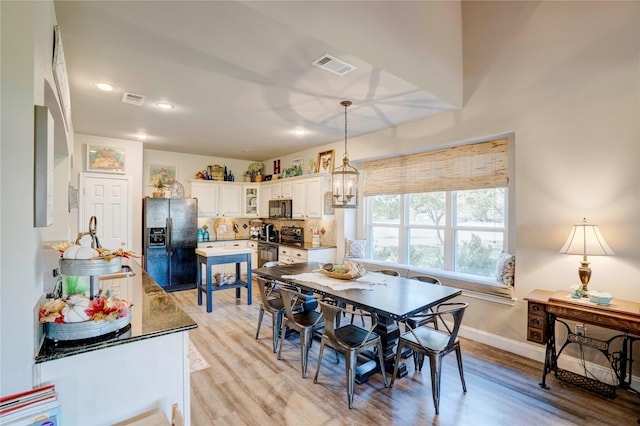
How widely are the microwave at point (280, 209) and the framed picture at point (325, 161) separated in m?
0.99

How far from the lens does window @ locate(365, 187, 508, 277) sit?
377cm

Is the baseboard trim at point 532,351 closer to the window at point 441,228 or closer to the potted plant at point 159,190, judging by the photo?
the window at point 441,228

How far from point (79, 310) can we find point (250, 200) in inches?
225

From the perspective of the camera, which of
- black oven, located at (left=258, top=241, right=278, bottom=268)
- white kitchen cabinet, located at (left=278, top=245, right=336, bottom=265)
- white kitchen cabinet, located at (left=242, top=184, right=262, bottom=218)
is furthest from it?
white kitchen cabinet, located at (left=242, top=184, right=262, bottom=218)

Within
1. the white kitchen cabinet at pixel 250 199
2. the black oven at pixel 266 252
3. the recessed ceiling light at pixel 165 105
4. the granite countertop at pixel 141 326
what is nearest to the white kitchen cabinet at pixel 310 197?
the black oven at pixel 266 252

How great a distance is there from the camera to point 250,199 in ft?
23.1

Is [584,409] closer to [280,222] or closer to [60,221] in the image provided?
[60,221]

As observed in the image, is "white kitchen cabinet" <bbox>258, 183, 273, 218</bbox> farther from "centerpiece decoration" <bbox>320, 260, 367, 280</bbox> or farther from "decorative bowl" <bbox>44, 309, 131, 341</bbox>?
"decorative bowl" <bbox>44, 309, 131, 341</bbox>

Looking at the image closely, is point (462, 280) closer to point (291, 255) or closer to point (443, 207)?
point (443, 207)

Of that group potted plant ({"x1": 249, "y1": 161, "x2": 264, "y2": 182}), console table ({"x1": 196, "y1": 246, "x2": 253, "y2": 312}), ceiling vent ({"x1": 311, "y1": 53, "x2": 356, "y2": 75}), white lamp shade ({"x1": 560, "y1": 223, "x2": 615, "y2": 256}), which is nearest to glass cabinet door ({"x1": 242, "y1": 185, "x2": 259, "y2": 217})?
potted plant ({"x1": 249, "y1": 161, "x2": 264, "y2": 182})

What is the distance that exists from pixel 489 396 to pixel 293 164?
5.00 metres

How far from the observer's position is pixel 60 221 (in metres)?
3.27

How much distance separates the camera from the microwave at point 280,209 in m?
6.12

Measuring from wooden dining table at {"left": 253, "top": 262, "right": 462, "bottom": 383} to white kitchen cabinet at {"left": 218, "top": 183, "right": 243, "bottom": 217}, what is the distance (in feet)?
11.7
